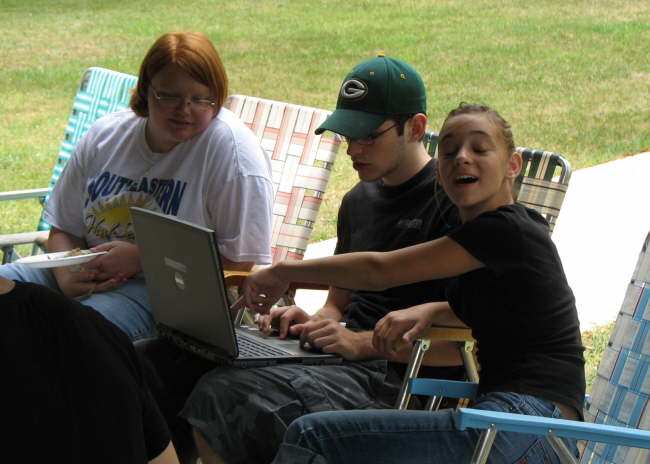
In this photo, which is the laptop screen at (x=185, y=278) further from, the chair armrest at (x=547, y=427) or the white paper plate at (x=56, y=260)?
the chair armrest at (x=547, y=427)

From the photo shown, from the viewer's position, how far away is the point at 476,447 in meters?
2.04

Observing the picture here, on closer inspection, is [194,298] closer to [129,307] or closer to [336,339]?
[336,339]

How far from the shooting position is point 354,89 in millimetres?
2924

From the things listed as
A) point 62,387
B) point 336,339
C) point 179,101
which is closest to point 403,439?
point 336,339

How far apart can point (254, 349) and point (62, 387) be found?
4.91 feet

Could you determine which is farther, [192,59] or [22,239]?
[22,239]

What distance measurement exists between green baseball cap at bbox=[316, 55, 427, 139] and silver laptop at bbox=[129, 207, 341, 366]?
1.89 ft

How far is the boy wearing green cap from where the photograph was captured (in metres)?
2.53

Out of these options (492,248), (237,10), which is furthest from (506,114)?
(492,248)

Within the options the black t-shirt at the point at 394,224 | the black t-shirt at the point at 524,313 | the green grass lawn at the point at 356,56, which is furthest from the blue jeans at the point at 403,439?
the green grass lawn at the point at 356,56

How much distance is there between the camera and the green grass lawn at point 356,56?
28.4ft

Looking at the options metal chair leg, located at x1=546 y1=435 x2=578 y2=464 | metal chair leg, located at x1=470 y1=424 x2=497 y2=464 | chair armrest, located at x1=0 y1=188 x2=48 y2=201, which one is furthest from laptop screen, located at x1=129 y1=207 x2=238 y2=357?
chair armrest, located at x1=0 y1=188 x2=48 y2=201

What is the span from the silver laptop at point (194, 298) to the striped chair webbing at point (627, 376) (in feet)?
2.27

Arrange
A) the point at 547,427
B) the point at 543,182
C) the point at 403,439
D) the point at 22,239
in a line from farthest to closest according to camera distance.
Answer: the point at 22,239 < the point at 543,182 < the point at 403,439 < the point at 547,427
